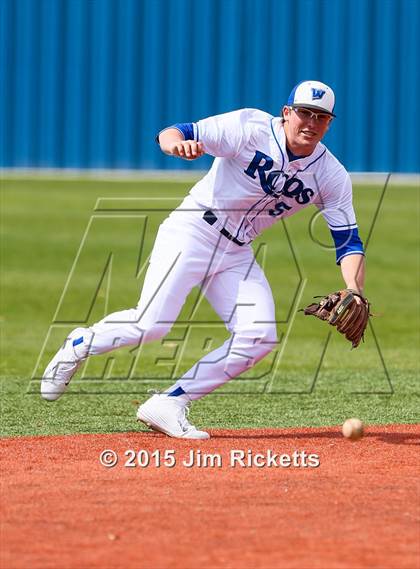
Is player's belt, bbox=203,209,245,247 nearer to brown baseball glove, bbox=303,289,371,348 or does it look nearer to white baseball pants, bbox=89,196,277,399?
white baseball pants, bbox=89,196,277,399

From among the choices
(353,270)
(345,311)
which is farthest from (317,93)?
(345,311)

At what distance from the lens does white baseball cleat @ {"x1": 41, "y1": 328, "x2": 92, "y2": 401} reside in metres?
7.12

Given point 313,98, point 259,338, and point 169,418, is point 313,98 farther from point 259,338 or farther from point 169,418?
point 169,418

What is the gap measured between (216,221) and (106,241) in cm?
1032

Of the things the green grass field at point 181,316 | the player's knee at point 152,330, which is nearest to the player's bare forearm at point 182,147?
the player's knee at point 152,330

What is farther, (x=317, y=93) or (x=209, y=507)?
(x=317, y=93)

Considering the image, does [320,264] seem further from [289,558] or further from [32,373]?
[289,558]

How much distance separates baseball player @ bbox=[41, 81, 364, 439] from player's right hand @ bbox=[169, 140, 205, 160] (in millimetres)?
333

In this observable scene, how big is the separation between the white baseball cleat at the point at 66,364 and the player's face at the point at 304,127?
5.44 ft

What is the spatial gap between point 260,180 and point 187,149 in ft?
2.26

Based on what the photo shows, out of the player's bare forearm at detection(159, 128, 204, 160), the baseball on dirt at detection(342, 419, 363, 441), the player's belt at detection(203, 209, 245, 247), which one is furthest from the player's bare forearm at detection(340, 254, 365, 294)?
the player's bare forearm at detection(159, 128, 204, 160)

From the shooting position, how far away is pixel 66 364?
7.21 meters

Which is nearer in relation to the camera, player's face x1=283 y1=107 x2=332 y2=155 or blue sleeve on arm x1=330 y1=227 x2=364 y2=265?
player's face x1=283 y1=107 x2=332 y2=155

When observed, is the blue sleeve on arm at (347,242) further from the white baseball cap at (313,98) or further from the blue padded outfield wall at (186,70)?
the blue padded outfield wall at (186,70)
